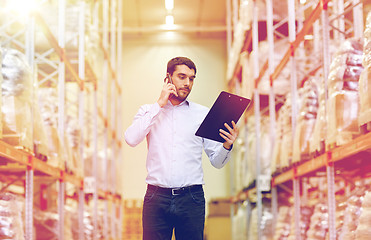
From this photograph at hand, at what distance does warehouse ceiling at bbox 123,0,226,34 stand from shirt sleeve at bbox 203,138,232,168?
13377mm

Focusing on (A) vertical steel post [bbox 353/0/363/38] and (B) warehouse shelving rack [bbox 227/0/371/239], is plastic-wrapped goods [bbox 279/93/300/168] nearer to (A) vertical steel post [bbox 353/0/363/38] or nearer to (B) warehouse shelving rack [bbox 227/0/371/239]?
(B) warehouse shelving rack [bbox 227/0/371/239]

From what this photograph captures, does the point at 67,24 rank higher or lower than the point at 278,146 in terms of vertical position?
higher

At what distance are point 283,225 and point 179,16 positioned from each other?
447 inches

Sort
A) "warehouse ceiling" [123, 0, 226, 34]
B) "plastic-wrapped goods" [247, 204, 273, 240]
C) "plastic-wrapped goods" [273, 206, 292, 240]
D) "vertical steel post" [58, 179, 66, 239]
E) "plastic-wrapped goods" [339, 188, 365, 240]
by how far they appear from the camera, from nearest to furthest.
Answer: "plastic-wrapped goods" [339, 188, 365, 240] → "vertical steel post" [58, 179, 66, 239] → "plastic-wrapped goods" [273, 206, 292, 240] → "plastic-wrapped goods" [247, 204, 273, 240] → "warehouse ceiling" [123, 0, 226, 34]

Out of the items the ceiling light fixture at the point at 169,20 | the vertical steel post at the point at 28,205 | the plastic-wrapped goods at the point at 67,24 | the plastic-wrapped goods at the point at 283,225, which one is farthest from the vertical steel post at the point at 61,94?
the ceiling light fixture at the point at 169,20

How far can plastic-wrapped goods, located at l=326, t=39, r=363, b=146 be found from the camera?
203 inches

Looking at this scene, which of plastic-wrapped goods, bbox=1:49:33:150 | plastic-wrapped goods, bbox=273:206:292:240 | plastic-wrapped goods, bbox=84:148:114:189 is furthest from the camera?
plastic-wrapped goods, bbox=84:148:114:189

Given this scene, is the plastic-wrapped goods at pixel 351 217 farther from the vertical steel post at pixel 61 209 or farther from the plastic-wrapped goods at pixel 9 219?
the vertical steel post at pixel 61 209

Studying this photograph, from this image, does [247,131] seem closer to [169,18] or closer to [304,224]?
[304,224]

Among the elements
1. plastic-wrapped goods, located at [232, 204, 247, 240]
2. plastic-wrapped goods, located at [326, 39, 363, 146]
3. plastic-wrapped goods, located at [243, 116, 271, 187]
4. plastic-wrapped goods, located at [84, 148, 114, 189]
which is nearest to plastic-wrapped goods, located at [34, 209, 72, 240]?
plastic-wrapped goods, located at [84, 148, 114, 189]

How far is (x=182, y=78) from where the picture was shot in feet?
11.7

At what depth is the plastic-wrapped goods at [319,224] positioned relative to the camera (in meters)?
6.24

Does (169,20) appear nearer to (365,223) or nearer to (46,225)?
(46,225)

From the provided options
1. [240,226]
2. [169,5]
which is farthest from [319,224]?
[169,5]
